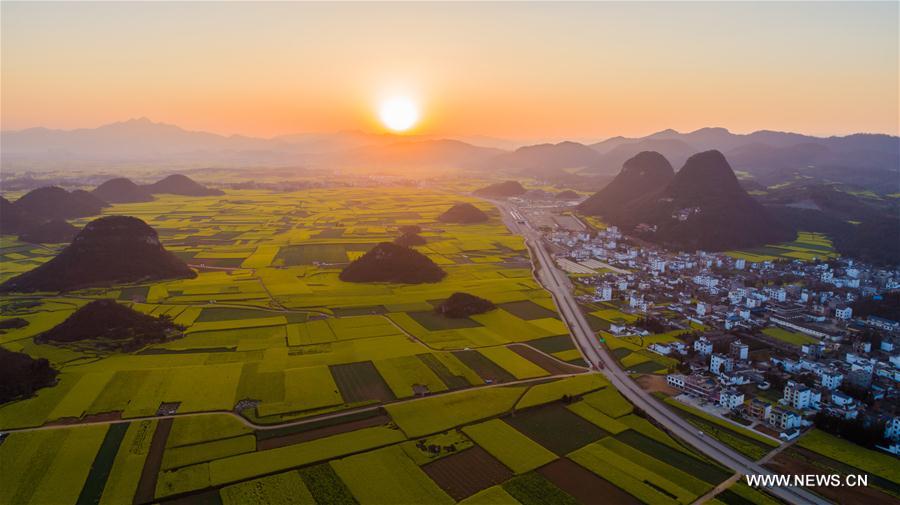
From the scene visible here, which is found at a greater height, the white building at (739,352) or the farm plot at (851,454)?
the white building at (739,352)

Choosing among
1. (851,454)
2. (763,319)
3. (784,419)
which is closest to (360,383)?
(784,419)

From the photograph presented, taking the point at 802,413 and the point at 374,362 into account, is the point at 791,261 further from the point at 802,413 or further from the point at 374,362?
the point at 374,362

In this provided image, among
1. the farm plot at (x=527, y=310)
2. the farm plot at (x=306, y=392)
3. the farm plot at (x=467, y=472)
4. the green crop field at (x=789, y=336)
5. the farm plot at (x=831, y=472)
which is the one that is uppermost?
the farm plot at (x=306, y=392)

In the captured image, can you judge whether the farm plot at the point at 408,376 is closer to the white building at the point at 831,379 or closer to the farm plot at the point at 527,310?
the farm plot at the point at 527,310

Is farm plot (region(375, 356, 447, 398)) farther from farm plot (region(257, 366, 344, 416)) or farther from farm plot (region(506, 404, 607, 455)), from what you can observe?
farm plot (region(506, 404, 607, 455))

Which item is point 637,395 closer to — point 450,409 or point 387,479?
point 450,409

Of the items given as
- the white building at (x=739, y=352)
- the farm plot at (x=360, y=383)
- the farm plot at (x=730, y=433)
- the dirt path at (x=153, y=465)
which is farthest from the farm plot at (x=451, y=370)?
the white building at (x=739, y=352)

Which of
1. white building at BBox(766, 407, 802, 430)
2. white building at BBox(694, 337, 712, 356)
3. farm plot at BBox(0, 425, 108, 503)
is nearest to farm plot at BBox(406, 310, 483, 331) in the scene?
white building at BBox(694, 337, 712, 356)
